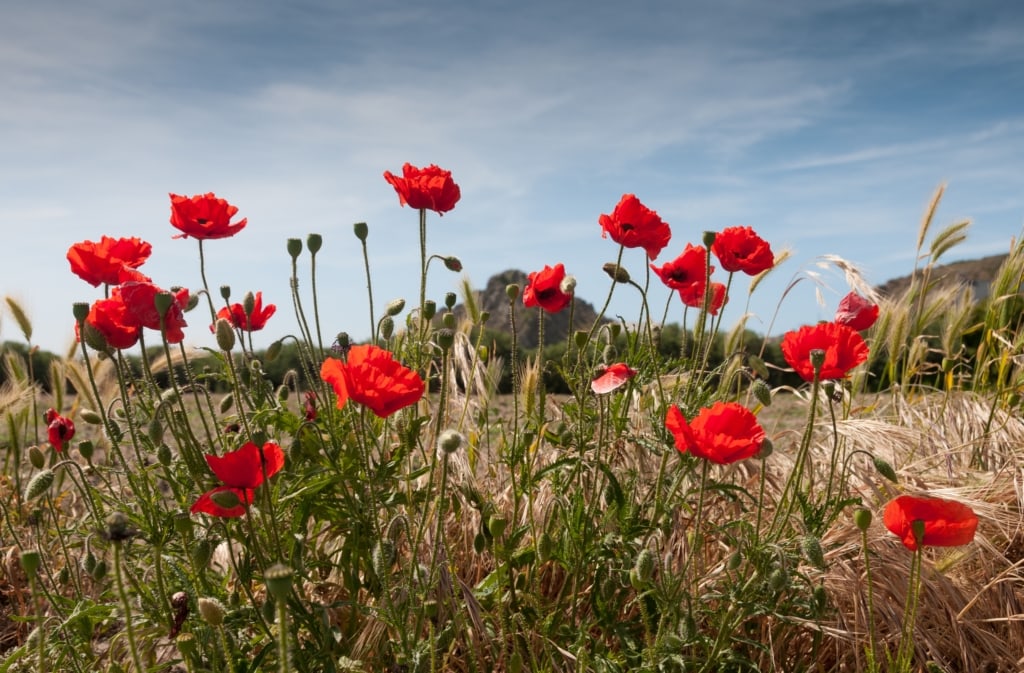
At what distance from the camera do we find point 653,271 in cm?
225

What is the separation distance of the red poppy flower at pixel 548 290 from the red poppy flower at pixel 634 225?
6.7 inches

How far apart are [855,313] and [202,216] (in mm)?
1569

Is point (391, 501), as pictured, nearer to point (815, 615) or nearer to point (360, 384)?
point (360, 384)

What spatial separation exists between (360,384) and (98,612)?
87 cm

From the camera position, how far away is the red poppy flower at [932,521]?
1534 mm

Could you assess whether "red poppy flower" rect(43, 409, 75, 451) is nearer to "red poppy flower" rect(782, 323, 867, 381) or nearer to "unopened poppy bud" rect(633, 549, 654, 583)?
"unopened poppy bud" rect(633, 549, 654, 583)

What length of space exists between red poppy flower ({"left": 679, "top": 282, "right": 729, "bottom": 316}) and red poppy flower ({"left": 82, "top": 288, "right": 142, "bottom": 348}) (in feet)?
4.38

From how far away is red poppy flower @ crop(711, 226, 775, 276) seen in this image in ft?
6.71

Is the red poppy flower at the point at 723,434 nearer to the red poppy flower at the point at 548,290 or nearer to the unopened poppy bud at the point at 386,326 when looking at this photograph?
the red poppy flower at the point at 548,290

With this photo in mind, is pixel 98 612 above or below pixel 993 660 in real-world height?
above

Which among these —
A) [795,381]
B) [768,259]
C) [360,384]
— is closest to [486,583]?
[360,384]

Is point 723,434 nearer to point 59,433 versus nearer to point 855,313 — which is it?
point 855,313

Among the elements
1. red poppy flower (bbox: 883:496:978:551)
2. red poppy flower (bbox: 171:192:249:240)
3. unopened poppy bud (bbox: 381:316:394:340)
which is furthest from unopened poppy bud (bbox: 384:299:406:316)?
red poppy flower (bbox: 883:496:978:551)

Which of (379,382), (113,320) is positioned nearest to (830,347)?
(379,382)
